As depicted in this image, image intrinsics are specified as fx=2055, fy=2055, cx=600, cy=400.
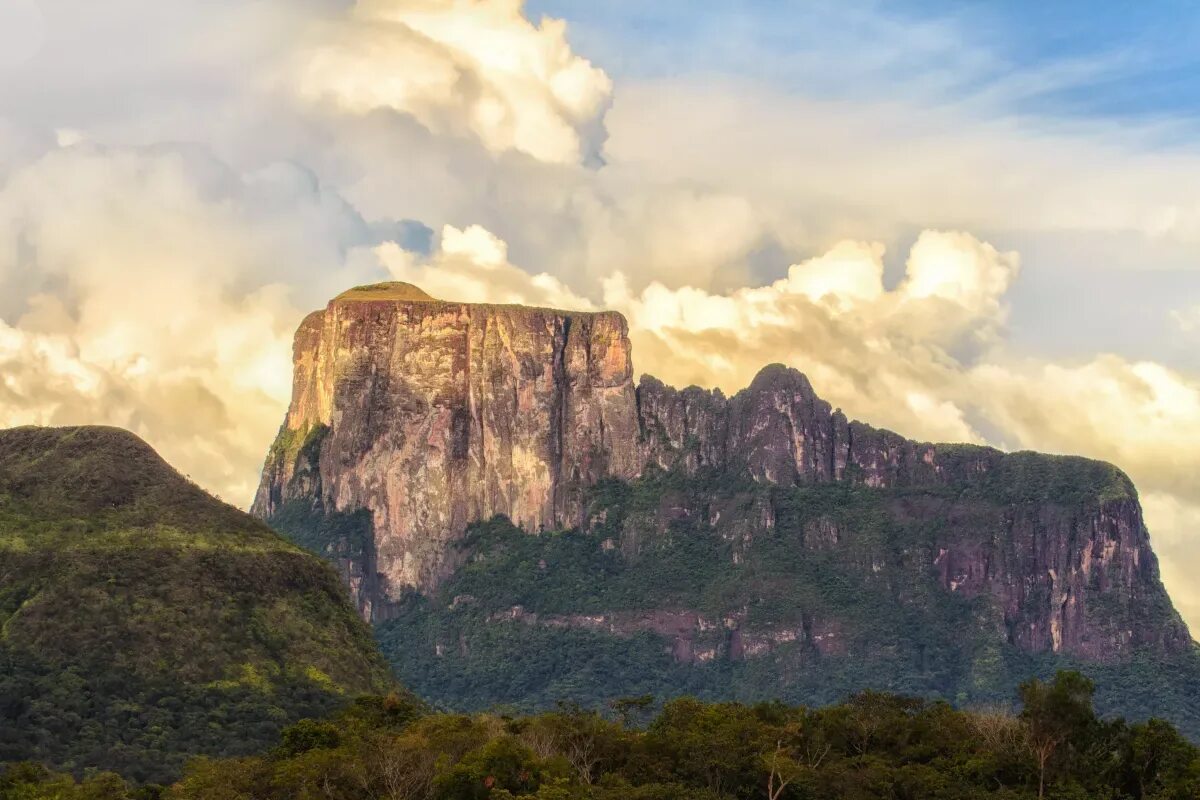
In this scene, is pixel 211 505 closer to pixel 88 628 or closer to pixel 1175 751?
pixel 88 628

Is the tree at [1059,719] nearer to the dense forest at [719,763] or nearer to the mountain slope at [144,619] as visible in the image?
the dense forest at [719,763]

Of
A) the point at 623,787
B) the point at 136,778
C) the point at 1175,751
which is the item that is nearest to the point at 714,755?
the point at 623,787

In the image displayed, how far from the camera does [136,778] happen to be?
104 m

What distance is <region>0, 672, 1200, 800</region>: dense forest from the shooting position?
8681 cm

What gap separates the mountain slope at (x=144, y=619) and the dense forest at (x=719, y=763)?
9571mm

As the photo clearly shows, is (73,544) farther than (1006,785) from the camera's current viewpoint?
Yes

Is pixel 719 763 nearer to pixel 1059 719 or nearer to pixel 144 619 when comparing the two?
pixel 1059 719

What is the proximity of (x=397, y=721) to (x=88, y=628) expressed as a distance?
67.3 ft

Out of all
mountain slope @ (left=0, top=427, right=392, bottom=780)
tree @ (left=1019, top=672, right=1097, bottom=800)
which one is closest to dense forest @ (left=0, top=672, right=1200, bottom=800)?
tree @ (left=1019, top=672, right=1097, bottom=800)

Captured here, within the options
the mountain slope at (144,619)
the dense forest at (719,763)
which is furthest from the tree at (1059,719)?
the mountain slope at (144,619)

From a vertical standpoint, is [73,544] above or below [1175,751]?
above

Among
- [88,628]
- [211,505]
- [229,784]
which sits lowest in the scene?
[229,784]

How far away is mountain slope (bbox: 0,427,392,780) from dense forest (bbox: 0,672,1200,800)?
9.57m

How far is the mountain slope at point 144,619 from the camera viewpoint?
10938 cm
